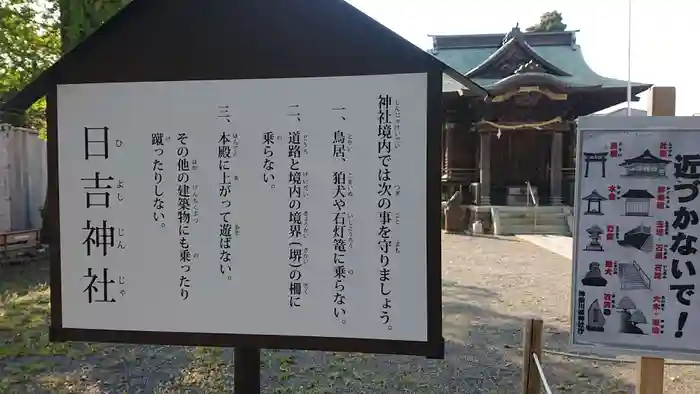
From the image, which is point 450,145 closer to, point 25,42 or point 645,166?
point 25,42

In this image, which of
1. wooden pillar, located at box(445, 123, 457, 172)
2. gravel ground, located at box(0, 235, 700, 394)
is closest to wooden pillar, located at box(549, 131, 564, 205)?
wooden pillar, located at box(445, 123, 457, 172)

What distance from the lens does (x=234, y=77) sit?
101 inches

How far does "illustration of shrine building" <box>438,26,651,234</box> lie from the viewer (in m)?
15.1

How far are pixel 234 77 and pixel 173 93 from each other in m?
0.32

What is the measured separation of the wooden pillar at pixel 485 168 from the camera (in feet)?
52.4

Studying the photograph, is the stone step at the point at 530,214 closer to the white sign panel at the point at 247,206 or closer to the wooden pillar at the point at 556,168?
the wooden pillar at the point at 556,168

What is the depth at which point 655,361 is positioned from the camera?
2.62 meters

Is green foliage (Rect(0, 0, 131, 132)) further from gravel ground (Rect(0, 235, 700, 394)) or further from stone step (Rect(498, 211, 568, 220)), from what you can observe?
stone step (Rect(498, 211, 568, 220))

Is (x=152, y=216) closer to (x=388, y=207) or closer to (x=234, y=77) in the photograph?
(x=234, y=77)

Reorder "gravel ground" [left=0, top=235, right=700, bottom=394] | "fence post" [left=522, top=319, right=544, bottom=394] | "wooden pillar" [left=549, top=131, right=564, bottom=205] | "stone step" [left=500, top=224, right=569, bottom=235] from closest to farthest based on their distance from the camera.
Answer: "fence post" [left=522, top=319, right=544, bottom=394], "gravel ground" [left=0, top=235, right=700, bottom=394], "stone step" [left=500, top=224, right=569, bottom=235], "wooden pillar" [left=549, top=131, right=564, bottom=205]

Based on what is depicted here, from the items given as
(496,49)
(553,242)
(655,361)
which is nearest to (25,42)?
(655,361)

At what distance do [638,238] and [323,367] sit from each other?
2.90m

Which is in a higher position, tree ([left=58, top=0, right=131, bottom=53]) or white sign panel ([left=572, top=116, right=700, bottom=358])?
tree ([left=58, top=0, right=131, bottom=53])

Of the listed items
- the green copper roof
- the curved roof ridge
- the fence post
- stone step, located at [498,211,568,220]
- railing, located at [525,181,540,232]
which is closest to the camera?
the fence post
